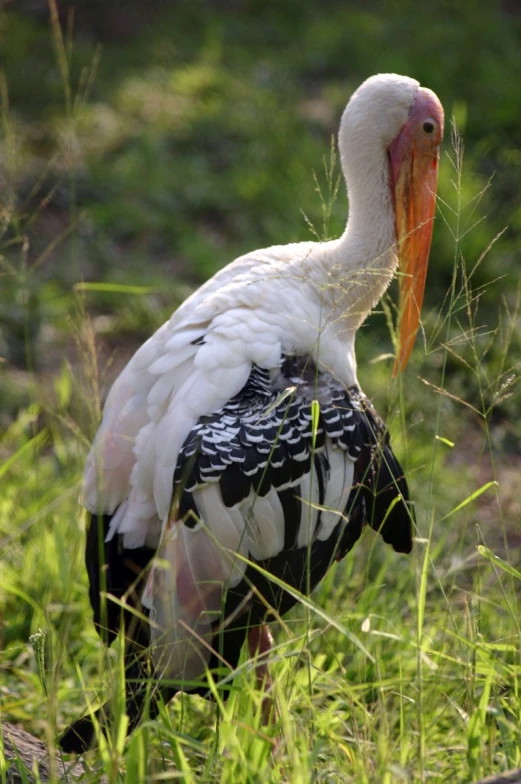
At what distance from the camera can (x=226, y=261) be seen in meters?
5.73

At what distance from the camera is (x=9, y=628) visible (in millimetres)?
3230

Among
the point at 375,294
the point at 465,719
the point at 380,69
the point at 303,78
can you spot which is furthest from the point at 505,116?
the point at 465,719

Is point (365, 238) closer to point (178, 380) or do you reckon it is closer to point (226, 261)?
point (178, 380)

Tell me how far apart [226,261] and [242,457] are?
3.24 metres

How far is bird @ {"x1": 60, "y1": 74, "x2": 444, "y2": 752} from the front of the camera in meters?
2.62

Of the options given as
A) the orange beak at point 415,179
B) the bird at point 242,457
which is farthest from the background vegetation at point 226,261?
the orange beak at point 415,179

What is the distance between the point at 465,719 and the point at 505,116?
4.92 meters

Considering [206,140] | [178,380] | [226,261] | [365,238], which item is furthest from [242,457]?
[206,140]

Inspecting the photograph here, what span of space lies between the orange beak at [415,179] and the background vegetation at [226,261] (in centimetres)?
32

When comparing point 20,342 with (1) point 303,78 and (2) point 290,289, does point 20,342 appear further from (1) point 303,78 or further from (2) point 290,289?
(1) point 303,78

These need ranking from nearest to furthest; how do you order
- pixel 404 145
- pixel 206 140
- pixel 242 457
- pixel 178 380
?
1. pixel 242 457
2. pixel 178 380
3. pixel 404 145
4. pixel 206 140

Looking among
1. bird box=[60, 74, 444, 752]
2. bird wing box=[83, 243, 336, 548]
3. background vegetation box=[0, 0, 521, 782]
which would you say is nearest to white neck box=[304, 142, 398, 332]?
bird box=[60, 74, 444, 752]

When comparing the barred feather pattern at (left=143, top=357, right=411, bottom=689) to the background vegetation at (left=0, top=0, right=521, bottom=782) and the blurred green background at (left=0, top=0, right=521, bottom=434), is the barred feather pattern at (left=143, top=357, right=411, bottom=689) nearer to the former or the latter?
the background vegetation at (left=0, top=0, right=521, bottom=782)

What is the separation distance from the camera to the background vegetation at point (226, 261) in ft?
7.38
